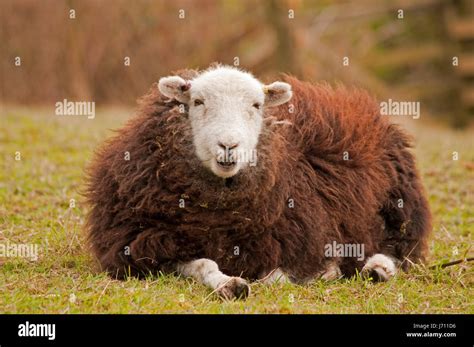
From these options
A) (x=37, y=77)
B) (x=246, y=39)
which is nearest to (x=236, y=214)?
(x=37, y=77)

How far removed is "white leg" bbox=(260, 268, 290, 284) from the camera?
6.66 metres

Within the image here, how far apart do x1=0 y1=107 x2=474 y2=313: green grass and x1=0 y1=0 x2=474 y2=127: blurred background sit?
15.6ft

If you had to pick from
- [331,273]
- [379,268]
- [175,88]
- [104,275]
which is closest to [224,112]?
[175,88]

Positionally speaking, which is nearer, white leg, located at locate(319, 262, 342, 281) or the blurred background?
white leg, located at locate(319, 262, 342, 281)

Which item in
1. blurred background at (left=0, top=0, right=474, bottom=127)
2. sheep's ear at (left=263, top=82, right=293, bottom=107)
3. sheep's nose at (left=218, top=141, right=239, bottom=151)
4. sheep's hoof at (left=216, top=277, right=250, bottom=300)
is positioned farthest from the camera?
blurred background at (left=0, top=0, right=474, bottom=127)

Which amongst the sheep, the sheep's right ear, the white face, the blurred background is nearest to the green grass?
the sheep

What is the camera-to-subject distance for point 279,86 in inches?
270

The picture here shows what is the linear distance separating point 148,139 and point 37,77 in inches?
385

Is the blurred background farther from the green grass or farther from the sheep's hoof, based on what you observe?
the sheep's hoof

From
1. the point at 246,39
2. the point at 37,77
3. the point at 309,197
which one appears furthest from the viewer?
the point at 246,39

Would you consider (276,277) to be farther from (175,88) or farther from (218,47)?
(218,47)

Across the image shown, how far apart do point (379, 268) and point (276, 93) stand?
1.66m

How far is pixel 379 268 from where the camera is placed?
23.4ft
